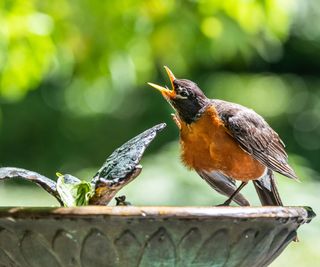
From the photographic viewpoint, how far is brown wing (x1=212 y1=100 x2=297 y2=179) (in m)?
3.13

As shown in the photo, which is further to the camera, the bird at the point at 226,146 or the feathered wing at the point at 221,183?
the bird at the point at 226,146

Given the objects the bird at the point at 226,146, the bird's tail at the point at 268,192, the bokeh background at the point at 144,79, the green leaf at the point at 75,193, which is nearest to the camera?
the green leaf at the point at 75,193

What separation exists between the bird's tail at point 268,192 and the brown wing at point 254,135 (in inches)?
2.3

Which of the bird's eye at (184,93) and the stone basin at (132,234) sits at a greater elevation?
the bird's eye at (184,93)

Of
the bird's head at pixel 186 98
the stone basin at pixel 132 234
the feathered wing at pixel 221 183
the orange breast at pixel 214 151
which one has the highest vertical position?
the bird's head at pixel 186 98

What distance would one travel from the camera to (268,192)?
10.3 feet

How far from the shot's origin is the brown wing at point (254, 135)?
3131 mm

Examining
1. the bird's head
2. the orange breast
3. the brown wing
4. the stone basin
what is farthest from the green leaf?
the brown wing

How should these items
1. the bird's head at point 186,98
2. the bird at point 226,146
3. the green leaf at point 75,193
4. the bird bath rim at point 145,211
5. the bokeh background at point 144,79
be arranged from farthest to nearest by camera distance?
the bokeh background at point 144,79 → the bird at point 226,146 → the bird's head at point 186,98 → the green leaf at point 75,193 → the bird bath rim at point 145,211

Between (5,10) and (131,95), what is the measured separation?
5612mm

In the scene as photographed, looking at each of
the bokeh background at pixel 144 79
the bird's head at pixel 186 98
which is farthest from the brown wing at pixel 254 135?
the bokeh background at pixel 144 79

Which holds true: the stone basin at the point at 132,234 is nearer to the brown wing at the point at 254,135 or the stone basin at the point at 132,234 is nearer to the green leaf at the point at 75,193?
the green leaf at the point at 75,193

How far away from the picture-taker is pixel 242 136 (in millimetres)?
3133

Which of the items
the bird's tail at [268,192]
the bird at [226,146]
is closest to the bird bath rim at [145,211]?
the bird at [226,146]
